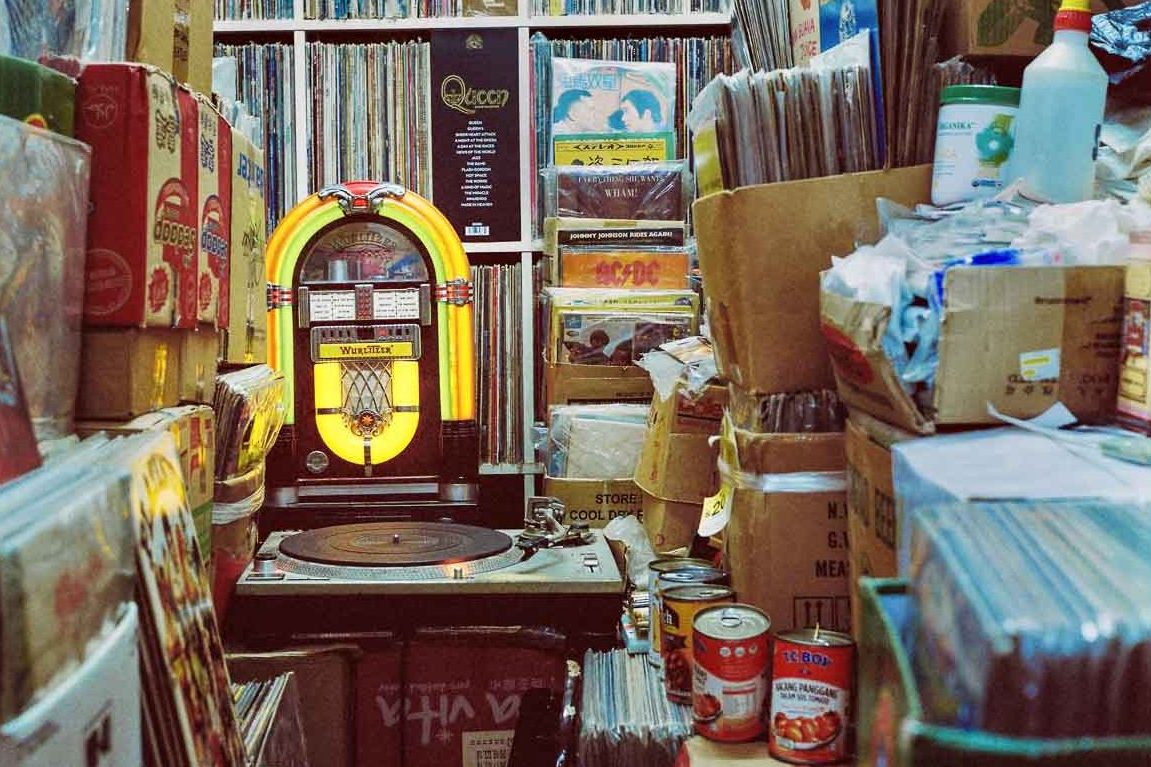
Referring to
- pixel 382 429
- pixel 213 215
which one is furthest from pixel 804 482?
pixel 382 429

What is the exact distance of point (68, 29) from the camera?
1.48 m

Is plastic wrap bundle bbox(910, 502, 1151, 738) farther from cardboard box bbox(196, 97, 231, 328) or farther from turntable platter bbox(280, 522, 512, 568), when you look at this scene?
turntable platter bbox(280, 522, 512, 568)

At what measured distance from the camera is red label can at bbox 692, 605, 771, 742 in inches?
57.0

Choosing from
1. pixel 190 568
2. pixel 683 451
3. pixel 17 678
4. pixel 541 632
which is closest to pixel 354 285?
pixel 683 451

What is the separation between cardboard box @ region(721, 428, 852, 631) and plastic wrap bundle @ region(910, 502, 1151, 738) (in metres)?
0.93

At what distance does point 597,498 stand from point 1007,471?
1994 millimetres

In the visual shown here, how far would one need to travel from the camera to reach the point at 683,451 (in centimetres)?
246

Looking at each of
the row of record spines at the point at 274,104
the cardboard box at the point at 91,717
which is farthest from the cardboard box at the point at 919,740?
the row of record spines at the point at 274,104

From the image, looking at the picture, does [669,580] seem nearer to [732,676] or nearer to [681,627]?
[681,627]

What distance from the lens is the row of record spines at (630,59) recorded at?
3.95 metres

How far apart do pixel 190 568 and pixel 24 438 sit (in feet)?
0.71

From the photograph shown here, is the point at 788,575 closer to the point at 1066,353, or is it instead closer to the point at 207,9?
the point at 1066,353

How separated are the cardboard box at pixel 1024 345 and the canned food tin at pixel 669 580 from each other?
62cm

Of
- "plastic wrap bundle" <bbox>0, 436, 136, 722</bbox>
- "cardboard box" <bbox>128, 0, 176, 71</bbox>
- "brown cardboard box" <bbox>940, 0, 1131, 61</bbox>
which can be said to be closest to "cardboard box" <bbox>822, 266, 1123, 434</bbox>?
"brown cardboard box" <bbox>940, 0, 1131, 61</bbox>
